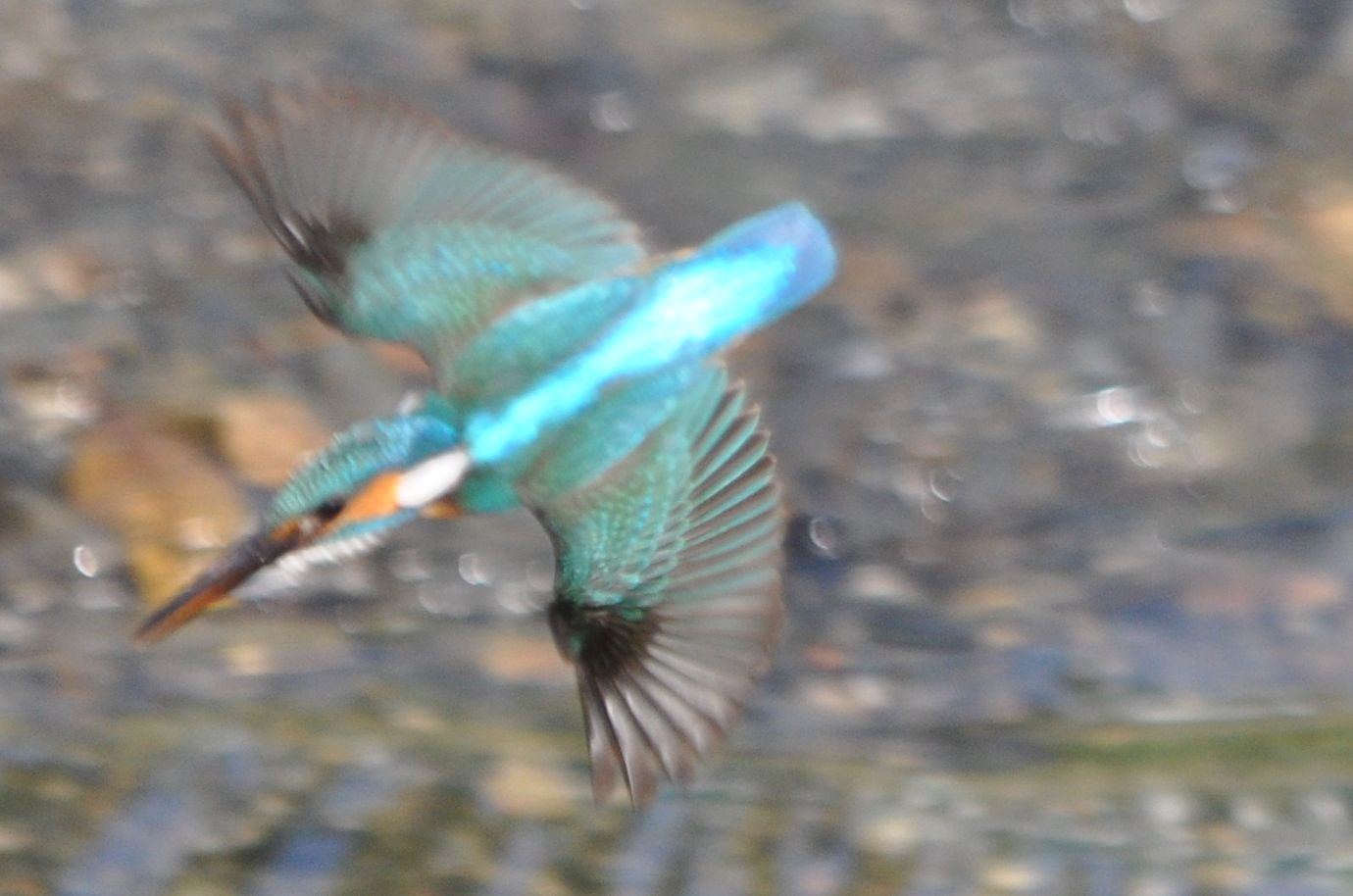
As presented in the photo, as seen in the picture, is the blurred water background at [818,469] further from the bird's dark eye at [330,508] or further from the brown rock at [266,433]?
the bird's dark eye at [330,508]

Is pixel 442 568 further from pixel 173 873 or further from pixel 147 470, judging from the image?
pixel 173 873

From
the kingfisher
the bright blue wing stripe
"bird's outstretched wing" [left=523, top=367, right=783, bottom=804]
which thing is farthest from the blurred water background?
the bright blue wing stripe

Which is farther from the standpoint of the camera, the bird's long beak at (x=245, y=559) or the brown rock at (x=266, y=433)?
the brown rock at (x=266, y=433)

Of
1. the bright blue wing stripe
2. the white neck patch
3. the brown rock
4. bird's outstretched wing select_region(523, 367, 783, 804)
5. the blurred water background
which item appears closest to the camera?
bird's outstretched wing select_region(523, 367, 783, 804)

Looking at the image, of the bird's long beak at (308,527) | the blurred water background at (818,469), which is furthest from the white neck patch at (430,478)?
the blurred water background at (818,469)

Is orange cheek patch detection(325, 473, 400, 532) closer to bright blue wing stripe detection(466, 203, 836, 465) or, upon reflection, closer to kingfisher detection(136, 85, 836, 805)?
kingfisher detection(136, 85, 836, 805)

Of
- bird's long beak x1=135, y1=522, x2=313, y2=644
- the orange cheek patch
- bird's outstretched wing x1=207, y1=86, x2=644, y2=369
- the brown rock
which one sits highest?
bird's outstretched wing x1=207, y1=86, x2=644, y2=369

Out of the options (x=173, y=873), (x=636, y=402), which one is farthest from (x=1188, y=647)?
(x=173, y=873)
